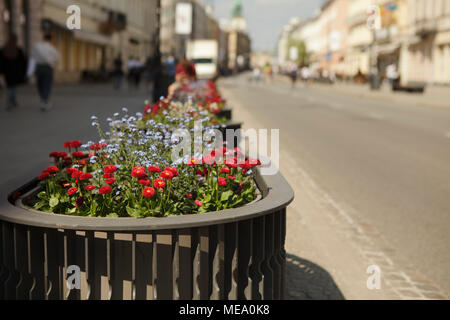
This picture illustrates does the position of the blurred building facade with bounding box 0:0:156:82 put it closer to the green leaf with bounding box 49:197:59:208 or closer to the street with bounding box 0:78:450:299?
the street with bounding box 0:78:450:299

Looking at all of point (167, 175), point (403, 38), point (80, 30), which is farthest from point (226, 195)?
point (403, 38)

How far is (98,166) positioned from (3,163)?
5.15 metres

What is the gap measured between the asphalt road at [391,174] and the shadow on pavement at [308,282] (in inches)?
29.3

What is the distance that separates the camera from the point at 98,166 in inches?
140

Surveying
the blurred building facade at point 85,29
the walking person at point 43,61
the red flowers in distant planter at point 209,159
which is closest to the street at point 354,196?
the walking person at point 43,61

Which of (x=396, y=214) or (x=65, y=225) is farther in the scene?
(x=396, y=214)

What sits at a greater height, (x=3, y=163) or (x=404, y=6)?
(x=404, y=6)

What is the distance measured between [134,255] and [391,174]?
675cm

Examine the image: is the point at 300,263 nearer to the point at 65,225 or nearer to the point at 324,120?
the point at 65,225

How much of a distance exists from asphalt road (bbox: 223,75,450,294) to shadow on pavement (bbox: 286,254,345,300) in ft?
2.44

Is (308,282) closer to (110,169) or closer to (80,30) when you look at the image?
(110,169)

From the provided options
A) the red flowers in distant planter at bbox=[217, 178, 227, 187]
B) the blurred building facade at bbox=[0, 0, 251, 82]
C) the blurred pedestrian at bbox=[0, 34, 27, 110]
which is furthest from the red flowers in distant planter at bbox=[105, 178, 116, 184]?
the blurred pedestrian at bbox=[0, 34, 27, 110]
